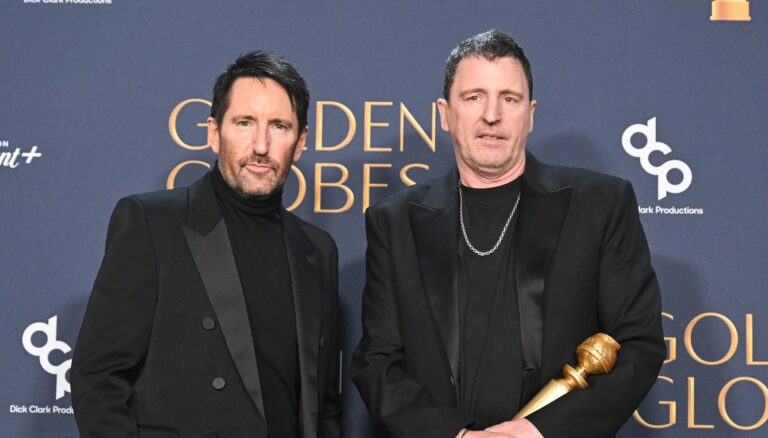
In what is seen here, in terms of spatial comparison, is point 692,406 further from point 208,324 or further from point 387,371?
point 208,324

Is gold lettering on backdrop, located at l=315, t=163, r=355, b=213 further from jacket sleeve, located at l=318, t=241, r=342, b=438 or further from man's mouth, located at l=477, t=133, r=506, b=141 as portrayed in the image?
man's mouth, located at l=477, t=133, r=506, b=141

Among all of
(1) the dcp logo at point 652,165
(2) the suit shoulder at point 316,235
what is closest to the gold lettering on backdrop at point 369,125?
(2) the suit shoulder at point 316,235

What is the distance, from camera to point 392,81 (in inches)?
136

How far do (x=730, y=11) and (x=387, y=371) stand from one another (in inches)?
76.8

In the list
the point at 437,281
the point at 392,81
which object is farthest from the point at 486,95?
the point at 392,81

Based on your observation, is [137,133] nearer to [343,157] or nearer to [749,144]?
[343,157]

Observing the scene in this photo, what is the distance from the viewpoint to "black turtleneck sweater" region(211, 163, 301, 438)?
98.3 inches

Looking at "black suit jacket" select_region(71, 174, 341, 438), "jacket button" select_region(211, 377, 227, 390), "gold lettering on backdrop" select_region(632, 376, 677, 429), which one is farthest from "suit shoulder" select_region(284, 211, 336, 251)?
"gold lettering on backdrop" select_region(632, 376, 677, 429)

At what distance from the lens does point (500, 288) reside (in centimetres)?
252

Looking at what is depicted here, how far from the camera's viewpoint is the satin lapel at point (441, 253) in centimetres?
248

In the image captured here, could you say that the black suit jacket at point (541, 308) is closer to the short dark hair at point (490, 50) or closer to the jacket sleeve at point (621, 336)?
the jacket sleeve at point (621, 336)

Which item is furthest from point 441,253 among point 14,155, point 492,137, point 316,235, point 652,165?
point 14,155

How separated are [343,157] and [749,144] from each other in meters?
1.46

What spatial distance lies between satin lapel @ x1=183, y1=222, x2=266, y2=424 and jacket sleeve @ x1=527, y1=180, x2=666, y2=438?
726 mm
